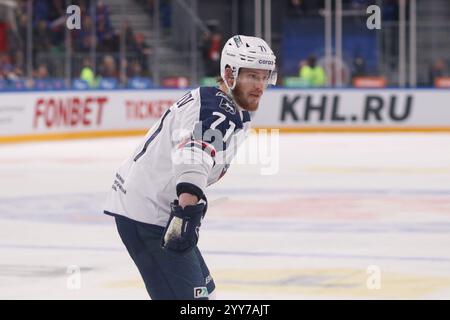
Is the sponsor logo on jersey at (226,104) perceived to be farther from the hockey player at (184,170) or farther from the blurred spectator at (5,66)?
the blurred spectator at (5,66)

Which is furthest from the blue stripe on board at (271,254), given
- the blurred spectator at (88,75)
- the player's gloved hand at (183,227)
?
the blurred spectator at (88,75)

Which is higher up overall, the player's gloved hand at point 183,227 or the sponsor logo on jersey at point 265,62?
the sponsor logo on jersey at point 265,62

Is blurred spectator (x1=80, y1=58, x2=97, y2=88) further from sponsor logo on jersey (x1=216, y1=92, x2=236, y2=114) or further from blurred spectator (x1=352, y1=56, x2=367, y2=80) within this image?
sponsor logo on jersey (x1=216, y1=92, x2=236, y2=114)

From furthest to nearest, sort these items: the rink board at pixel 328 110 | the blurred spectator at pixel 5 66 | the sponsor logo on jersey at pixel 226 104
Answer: the rink board at pixel 328 110, the blurred spectator at pixel 5 66, the sponsor logo on jersey at pixel 226 104

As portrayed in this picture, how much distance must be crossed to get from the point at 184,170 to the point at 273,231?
17.3 ft

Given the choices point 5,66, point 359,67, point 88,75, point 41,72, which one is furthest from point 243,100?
point 359,67

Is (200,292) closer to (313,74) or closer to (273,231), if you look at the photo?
(273,231)

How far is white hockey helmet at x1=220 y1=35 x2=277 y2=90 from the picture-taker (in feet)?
13.8

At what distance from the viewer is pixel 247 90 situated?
4246 millimetres

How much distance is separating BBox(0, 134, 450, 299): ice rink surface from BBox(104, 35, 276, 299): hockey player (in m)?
0.37

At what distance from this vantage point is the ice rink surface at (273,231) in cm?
A: 672
